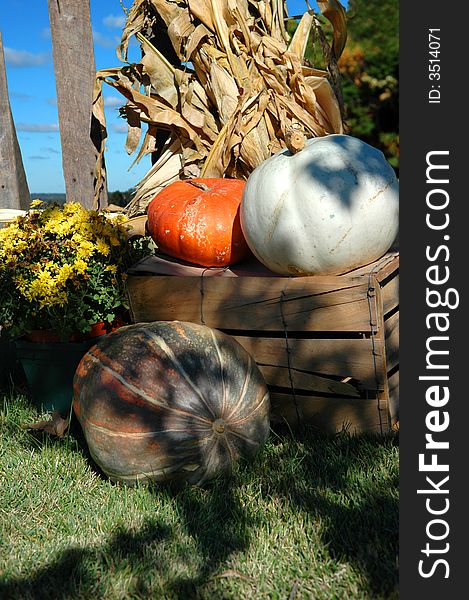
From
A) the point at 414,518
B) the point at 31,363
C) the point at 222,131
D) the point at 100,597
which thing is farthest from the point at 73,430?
the point at 222,131

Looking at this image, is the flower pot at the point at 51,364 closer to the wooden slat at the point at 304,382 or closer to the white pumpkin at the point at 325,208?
the wooden slat at the point at 304,382

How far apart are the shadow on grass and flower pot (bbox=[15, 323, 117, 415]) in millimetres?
1083

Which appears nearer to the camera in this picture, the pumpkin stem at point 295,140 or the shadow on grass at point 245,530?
the shadow on grass at point 245,530

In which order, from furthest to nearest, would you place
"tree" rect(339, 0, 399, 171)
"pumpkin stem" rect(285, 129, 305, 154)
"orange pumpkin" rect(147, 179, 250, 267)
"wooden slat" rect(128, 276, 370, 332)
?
"orange pumpkin" rect(147, 179, 250, 267) → "pumpkin stem" rect(285, 129, 305, 154) → "wooden slat" rect(128, 276, 370, 332) → "tree" rect(339, 0, 399, 171)

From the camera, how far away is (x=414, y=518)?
240cm

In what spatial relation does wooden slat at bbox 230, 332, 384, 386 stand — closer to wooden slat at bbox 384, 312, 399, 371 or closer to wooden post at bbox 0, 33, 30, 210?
wooden slat at bbox 384, 312, 399, 371

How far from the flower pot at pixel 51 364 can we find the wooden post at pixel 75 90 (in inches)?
58.8

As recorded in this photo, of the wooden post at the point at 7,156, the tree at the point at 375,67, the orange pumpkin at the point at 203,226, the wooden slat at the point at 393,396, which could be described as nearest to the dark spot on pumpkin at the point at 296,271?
the orange pumpkin at the point at 203,226

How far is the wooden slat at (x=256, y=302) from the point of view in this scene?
3.22 metres

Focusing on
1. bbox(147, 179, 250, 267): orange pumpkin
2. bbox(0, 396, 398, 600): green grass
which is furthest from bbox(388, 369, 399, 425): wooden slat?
bbox(147, 179, 250, 267): orange pumpkin

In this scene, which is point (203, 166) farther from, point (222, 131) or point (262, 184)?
point (262, 184)

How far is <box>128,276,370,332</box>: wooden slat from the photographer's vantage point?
322 centimetres

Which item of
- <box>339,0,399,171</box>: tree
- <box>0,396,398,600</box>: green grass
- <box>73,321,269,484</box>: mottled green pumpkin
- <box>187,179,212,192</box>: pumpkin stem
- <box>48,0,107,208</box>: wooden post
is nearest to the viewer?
<box>0,396,398,600</box>: green grass

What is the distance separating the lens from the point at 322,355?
132 inches
